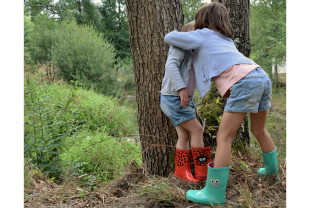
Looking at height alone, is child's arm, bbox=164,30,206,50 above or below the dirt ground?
above

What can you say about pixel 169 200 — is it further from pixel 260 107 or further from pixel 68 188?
pixel 68 188

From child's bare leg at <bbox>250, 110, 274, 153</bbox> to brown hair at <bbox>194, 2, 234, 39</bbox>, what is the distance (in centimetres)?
68

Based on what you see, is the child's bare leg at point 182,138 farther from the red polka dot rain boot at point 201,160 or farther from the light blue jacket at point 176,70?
the light blue jacket at point 176,70

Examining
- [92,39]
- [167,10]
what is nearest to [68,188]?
[167,10]

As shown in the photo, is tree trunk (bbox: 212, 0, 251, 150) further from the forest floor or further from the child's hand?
the child's hand

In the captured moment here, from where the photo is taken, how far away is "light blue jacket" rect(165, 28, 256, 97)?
69.4 inches

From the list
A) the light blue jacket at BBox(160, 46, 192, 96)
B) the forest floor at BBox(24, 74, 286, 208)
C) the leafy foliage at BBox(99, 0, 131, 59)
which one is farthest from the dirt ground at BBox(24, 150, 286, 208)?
the leafy foliage at BBox(99, 0, 131, 59)

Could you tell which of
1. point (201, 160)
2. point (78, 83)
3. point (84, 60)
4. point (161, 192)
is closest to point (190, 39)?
point (201, 160)

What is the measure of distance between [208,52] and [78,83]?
12498 millimetres

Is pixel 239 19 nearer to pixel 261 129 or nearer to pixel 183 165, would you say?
pixel 261 129

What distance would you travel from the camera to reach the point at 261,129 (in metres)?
1.95

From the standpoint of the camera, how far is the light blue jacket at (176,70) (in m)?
1.95

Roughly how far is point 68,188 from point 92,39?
14.6 meters

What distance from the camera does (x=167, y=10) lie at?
7.96 ft
